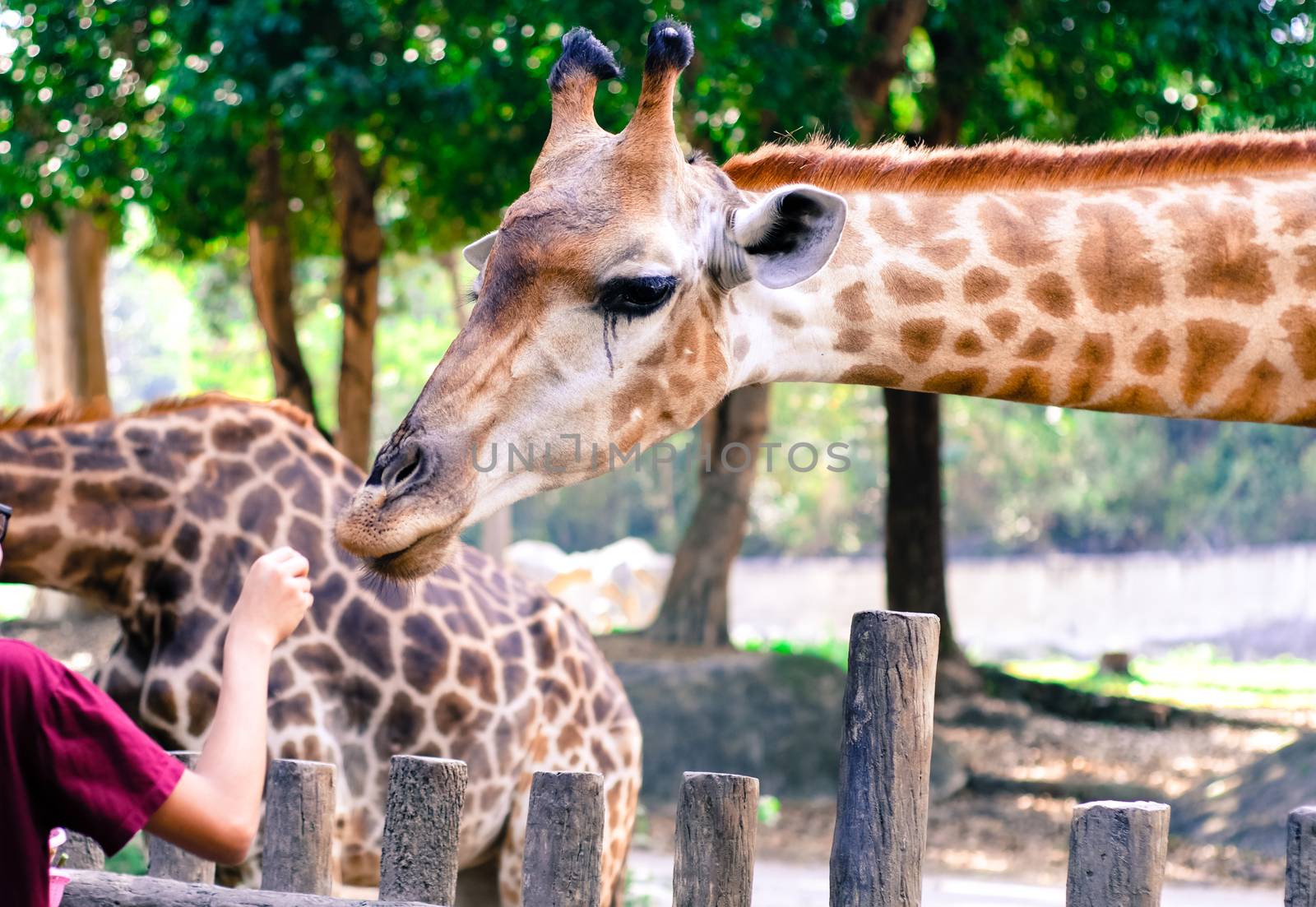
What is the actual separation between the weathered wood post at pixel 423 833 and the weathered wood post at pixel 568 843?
16 cm

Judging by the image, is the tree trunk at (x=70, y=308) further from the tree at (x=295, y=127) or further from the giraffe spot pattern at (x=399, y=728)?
the giraffe spot pattern at (x=399, y=728)

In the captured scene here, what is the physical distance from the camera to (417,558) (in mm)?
2494

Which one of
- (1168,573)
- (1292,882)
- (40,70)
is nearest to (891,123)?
(40,70)

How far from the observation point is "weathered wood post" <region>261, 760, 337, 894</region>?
8.45 ft

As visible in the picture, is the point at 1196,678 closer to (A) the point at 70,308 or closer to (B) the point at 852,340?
(A) the point at 70,308

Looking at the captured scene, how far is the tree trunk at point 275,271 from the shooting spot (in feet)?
33.1

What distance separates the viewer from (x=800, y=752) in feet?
31.6

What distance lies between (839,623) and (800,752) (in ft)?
53.1

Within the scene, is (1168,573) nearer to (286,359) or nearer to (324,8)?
(286,359)

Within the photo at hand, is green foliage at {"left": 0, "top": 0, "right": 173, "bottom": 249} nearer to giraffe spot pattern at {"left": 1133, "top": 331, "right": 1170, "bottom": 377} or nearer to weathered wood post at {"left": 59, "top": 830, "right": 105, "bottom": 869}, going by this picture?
weathered wood post at {"left": 59, "top": 830, "right": 105, "bottom": 869}

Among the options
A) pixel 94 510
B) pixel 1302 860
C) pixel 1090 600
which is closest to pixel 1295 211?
pixel 1302 860

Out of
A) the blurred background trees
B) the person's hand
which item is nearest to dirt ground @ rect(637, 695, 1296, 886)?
the blurred background trees

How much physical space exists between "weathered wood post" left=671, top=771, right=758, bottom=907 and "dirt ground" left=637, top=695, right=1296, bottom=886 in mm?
4187

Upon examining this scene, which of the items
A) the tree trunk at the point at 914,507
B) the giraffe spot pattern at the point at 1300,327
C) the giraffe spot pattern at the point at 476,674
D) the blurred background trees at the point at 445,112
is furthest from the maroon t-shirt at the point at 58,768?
the tree trunk at the point at 914,507
